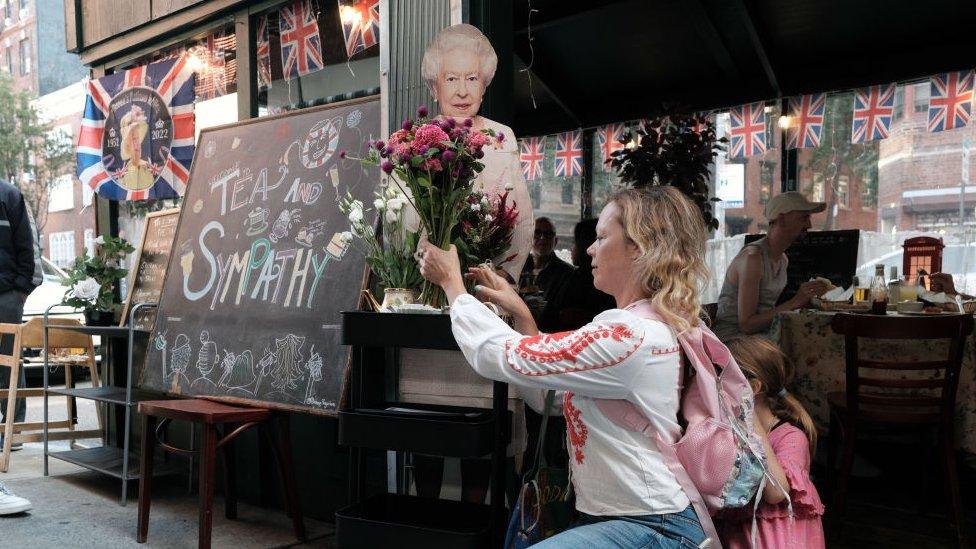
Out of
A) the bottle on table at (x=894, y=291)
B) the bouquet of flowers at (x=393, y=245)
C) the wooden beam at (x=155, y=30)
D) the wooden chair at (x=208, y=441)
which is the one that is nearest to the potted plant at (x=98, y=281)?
the wooden beam at (x=155, y=30)

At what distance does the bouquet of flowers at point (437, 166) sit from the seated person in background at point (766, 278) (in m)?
2.20

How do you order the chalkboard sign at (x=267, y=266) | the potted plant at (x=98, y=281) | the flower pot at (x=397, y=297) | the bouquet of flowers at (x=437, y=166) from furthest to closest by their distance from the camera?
the potted plant at (x=98, y=281) < the chalkboard sign at (x=267, y=266) < the flower pot at (x=397, y=297) < the bouquet of flowers at (x=437, y=166)

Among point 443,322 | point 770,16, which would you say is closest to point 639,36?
point 770,16

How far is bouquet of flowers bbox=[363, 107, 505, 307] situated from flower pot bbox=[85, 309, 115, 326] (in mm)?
3005

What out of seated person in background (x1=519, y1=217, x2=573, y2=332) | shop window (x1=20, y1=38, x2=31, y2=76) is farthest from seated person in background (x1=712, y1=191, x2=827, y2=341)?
shop window (x1=20, y1=38, x2=31, y2=76)

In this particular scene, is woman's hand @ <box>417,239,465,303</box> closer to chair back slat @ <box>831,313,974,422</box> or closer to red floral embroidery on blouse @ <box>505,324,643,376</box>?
red floral embroidery on blouse @ <box>505,324,643,376</box>

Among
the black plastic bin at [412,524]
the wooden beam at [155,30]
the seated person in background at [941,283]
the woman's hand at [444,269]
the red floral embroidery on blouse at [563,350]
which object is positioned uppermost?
the wooden beam at [155,30]

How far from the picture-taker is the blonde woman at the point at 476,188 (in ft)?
7.86

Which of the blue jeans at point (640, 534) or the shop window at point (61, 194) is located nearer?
the blue jeans at point (640, 534)

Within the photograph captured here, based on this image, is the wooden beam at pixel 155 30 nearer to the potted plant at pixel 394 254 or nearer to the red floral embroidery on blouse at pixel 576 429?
the potted plant at pixel 394 254

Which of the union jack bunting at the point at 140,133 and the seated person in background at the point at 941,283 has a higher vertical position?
the union jack bunting at the point at 140,133

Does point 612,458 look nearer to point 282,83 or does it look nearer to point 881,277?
point 881,277

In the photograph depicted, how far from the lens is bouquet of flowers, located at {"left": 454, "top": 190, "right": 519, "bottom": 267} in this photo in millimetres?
2258

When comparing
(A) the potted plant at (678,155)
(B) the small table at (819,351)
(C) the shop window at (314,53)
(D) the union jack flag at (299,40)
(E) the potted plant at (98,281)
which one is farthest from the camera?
(A) the potted plant at (678,155)
